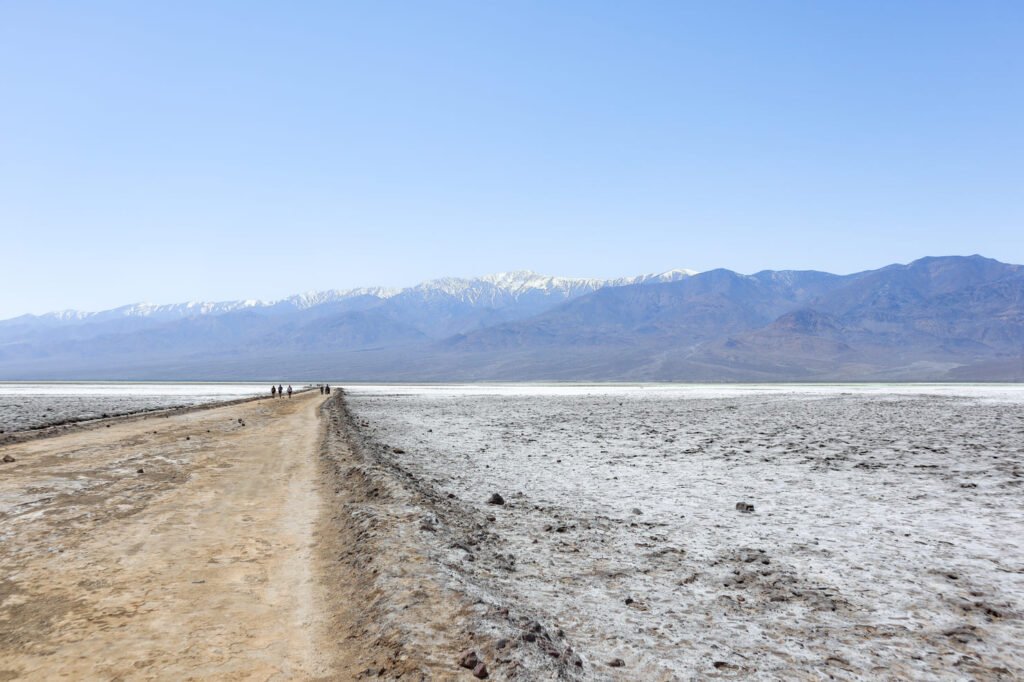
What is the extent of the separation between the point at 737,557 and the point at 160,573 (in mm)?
7551

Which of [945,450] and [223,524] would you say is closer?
[223,524]

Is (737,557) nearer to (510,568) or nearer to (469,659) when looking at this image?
(510,568)

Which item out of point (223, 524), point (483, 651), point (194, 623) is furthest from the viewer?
point (223, 524)

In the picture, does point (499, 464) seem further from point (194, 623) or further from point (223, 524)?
point (194, 623)

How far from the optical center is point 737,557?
8.77m

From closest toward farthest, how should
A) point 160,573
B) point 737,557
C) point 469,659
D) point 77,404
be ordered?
point 469,659 → point 160,573 → point 737,557 → point 77,404

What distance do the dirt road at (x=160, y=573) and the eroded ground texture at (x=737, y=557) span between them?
70.8 inches

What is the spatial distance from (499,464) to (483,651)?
13.0m

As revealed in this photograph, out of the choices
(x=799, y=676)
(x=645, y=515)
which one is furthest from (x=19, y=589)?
(x=645, y=515)

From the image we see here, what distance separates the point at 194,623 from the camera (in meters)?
6.06

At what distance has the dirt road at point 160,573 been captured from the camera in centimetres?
536

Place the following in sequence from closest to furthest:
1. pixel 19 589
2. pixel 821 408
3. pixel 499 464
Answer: pixel 19 589
pixel 499 464
pixel 821 408

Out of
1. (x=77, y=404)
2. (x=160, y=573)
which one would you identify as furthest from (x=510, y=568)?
(x=77, y=404)

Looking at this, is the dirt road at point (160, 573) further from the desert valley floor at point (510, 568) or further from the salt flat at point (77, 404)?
the salt flat at point (77, 404)
